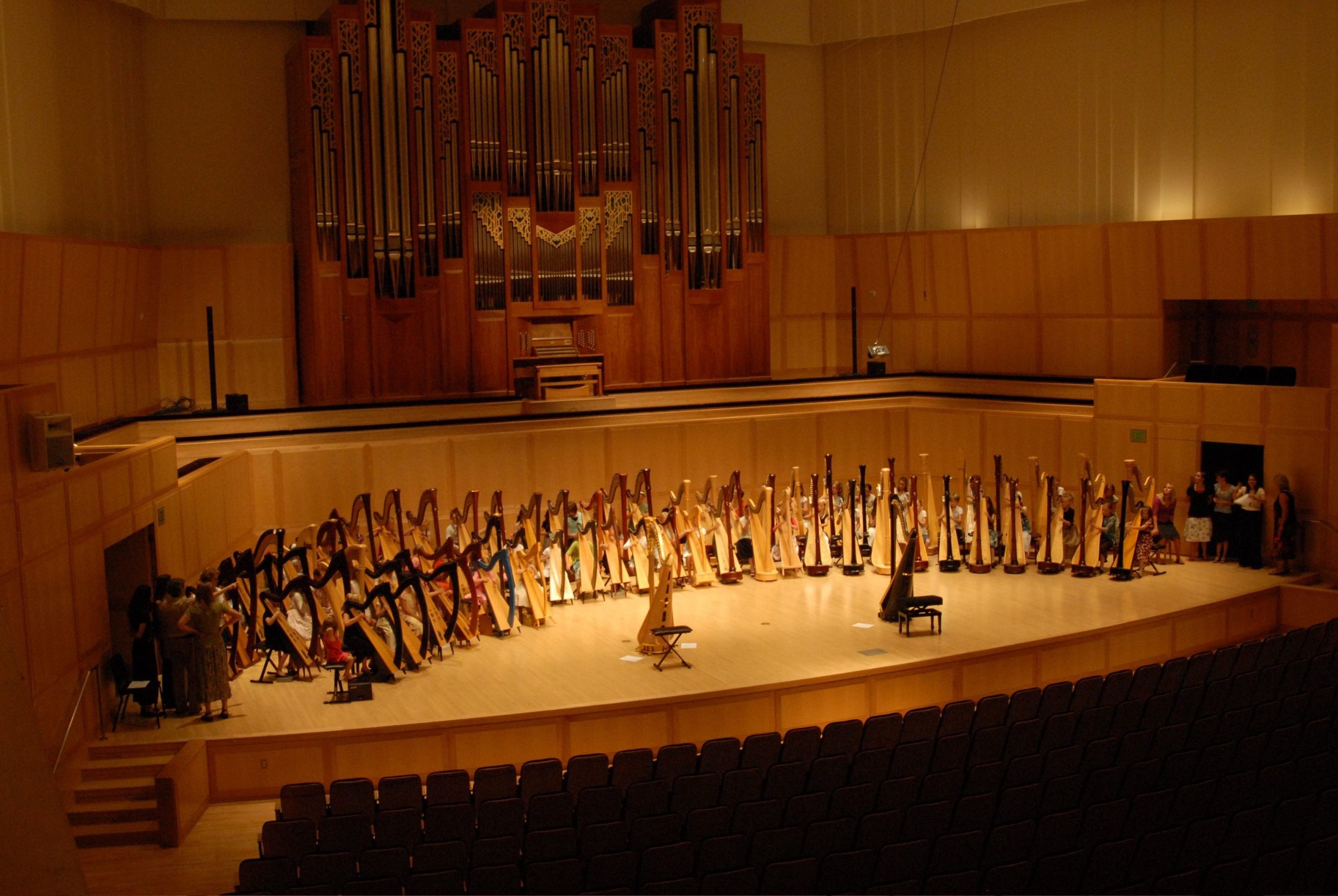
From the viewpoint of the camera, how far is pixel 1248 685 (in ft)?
27.0

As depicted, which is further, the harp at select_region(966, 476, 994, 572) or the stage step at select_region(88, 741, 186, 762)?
the harp at select_region(966, 476, 994, 572)

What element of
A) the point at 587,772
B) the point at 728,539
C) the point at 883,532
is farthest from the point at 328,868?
the point at 883,532

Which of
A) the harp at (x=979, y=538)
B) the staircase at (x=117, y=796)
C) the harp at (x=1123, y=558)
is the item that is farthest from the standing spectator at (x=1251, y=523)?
the staircase at (x=117, y=796)

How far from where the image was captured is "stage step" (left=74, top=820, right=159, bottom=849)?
773cm

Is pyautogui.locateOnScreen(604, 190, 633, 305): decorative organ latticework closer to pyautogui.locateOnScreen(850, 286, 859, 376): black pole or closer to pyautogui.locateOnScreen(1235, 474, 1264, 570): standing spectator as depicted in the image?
pyautogui.locateOnScreen(850, 286, 859, 376): black pole

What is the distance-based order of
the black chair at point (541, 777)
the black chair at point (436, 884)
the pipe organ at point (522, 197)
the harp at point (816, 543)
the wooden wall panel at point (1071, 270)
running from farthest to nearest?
the wooden wall panel at point (1071, 270), the pipe organ at point (522, 197), the harp at point (816, 543), the black chair at point (541, 777), the black chair at point (436, 884)

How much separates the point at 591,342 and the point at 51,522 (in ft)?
26.1

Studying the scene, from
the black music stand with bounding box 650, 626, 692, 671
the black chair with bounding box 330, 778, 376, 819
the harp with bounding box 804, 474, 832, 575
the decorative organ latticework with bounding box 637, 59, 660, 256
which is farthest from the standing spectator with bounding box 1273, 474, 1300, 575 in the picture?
the black chair with bounding box 330, 778, 376, 819

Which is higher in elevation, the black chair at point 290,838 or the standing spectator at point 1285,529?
the standing spectator at point 1285,529

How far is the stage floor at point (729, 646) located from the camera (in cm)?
899

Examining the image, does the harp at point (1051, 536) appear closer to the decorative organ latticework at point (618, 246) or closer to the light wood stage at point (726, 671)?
the light wood stage at point (726, 671)

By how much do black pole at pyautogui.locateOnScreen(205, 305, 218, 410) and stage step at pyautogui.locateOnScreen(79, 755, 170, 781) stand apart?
555cm

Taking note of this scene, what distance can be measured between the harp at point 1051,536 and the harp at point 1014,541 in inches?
8.0

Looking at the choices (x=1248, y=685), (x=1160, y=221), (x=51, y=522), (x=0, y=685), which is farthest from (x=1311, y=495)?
(x=0, y=685)
